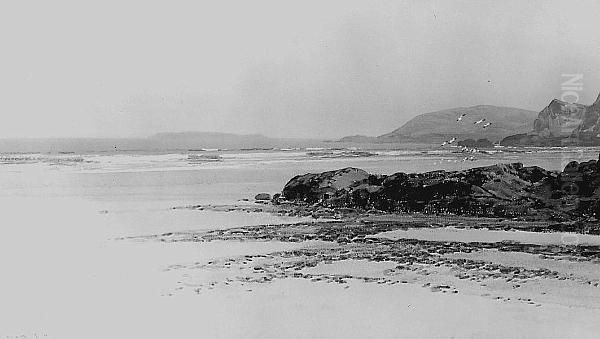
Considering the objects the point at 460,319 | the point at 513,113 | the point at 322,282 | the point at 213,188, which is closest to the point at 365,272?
the point at 322,282

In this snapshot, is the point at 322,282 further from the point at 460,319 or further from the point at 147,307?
the point at 147,307

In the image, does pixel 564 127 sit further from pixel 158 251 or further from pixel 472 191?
pixel 158 251
